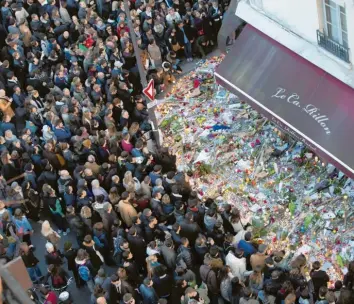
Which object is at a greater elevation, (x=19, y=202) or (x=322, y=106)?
(x=322, y=106)

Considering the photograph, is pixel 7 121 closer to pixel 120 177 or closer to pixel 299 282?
pixel 120 177

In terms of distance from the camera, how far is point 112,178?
17.0m

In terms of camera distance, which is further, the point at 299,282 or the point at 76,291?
the point at 76,291

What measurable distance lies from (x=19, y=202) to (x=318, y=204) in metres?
6.73

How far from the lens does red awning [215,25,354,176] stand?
16219mm

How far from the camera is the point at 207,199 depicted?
17109mm

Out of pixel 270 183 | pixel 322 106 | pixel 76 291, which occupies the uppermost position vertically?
pixel 322 106

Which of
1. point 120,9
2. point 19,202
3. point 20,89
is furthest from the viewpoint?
point 120,9

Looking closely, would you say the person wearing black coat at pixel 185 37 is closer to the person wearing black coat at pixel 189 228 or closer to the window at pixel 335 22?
the window at pixel 335 22

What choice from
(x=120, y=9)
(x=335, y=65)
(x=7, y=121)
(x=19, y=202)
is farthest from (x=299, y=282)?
(x=120, y=9)

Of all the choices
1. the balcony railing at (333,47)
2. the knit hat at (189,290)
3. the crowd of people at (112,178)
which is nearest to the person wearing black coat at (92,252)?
the crowd of people at (112,178)

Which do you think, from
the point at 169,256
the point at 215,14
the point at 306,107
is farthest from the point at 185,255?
the point at 215,14

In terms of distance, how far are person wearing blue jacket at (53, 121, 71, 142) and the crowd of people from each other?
0.02m

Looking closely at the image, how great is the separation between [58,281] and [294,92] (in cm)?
664
